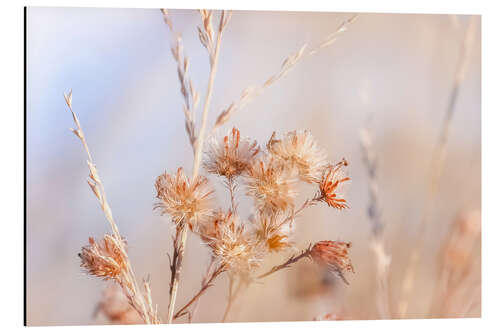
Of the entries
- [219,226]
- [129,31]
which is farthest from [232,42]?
[219,226]

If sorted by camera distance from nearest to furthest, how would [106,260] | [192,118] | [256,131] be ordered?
[106,260] < [192,118] < [256,131]

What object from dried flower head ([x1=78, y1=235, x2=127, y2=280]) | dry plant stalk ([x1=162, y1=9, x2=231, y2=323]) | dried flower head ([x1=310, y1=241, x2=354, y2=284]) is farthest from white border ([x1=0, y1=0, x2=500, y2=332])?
dried flower head ([x1=310, y1=241, x2=354, y2=284])

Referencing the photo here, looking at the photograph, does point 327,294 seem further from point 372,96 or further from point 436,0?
point 436,0

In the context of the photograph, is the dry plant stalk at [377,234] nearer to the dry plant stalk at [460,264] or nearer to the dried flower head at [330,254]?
the dry plant stalk at [460,264]

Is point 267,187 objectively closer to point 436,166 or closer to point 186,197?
point 186,197

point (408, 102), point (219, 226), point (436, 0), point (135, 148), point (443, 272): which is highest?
point (436, 0)

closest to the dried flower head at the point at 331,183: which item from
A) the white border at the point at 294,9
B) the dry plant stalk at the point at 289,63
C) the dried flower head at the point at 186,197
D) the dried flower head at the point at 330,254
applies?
the dried flower head at the point at 330,254

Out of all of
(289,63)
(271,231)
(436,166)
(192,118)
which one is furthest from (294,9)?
(271,231)
